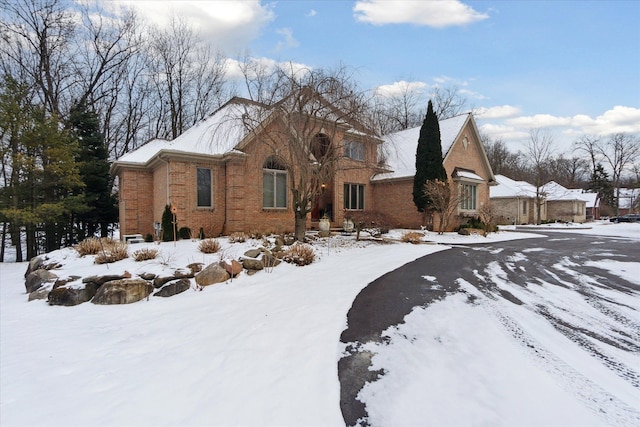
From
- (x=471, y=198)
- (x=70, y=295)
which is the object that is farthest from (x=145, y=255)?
(x=471, y=198)

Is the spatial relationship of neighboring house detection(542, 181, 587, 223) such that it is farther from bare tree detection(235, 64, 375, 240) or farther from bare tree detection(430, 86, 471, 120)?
bare tree detection(235, 64, 375, 240)

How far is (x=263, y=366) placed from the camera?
3.36 m

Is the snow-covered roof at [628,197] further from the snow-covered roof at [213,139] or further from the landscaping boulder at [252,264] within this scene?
the landscaping boulder at [252,264]

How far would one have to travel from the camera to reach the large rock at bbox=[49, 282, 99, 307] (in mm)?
6090

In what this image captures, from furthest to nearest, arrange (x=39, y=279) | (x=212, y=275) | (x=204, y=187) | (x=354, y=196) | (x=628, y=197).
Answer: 1. (x=628, y=197)
2. (x=354, y=196)
3. (x=204, y=187)
4. (x=39, y=279)
5. (x=212, y=275)

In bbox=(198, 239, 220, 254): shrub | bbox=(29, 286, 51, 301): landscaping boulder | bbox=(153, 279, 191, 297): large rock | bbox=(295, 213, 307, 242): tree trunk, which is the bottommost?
bbox=(29, 286, 51, 301): landscaping boulder

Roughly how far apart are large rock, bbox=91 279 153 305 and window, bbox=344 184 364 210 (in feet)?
44.0

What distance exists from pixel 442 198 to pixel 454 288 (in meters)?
10.2

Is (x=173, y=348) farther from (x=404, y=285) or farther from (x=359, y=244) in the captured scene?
(x=359, y=244)

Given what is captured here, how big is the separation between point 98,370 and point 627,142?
6276 cm

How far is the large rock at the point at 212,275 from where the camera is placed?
6691 mm

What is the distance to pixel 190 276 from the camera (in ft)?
22.4

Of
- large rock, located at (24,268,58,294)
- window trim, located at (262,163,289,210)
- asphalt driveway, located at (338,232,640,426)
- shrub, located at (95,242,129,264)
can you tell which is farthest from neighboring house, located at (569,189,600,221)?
large rock, located at (24,268,58,294)

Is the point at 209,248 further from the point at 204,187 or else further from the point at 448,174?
the point at 448,174
